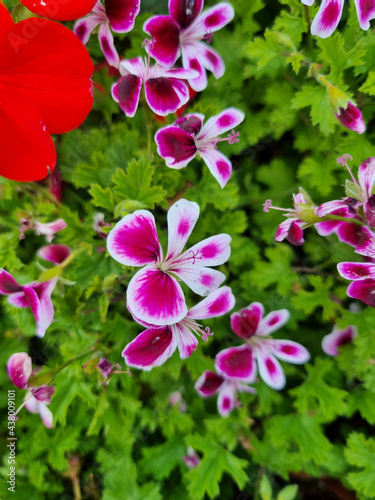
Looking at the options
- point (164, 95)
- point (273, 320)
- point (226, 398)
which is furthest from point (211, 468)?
point (164, 95)

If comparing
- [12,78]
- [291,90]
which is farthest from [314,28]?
[12,78]

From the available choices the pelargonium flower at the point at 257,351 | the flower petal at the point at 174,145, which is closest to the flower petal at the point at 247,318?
the pelargonium flower at the point at 257,351

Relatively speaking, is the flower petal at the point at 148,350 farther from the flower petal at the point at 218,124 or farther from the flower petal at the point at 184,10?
the flower petal at the point at 184,10

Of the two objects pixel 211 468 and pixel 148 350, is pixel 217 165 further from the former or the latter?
pixel 211 468

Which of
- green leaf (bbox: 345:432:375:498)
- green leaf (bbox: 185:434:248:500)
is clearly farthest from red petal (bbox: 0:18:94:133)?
green leaf (bbox: 345:432:375:498)

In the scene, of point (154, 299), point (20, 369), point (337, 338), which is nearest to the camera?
point (154, 299)

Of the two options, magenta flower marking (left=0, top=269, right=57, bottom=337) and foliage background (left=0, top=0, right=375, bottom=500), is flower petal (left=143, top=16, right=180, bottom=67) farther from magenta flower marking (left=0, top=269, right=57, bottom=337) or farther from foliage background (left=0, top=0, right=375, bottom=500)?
magenta flower marking (left=0, top=269, right=57, bottom=337)

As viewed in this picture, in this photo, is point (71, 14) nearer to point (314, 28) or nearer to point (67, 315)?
point (314, 28)
